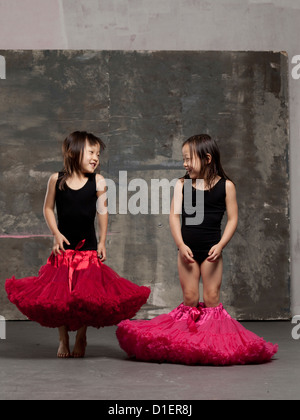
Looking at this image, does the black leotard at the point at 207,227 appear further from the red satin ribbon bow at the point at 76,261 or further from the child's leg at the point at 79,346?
the child's leg at the point at 79,346

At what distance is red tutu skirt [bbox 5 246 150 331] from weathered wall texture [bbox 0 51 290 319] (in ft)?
6.44

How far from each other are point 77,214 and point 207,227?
0.73m

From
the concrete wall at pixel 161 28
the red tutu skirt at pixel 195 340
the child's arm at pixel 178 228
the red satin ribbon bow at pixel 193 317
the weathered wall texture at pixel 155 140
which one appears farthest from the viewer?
the concrete wall at pixel 161 28

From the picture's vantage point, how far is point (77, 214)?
375 centimetres

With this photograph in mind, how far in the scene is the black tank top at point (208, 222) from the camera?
3.70 meters

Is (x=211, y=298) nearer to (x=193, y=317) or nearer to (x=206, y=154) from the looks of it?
(x=193, y=317)

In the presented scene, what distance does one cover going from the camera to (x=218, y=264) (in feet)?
12.1

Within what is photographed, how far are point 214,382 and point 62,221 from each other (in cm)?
134

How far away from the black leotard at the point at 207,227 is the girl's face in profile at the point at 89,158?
581mm

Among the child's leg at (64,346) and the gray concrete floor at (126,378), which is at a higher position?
the child's leg at (64,346)

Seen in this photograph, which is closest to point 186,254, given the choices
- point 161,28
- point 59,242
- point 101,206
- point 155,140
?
point 101,206

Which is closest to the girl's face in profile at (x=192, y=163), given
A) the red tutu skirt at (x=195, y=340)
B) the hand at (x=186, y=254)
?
the hand at (x=186, y=254)
